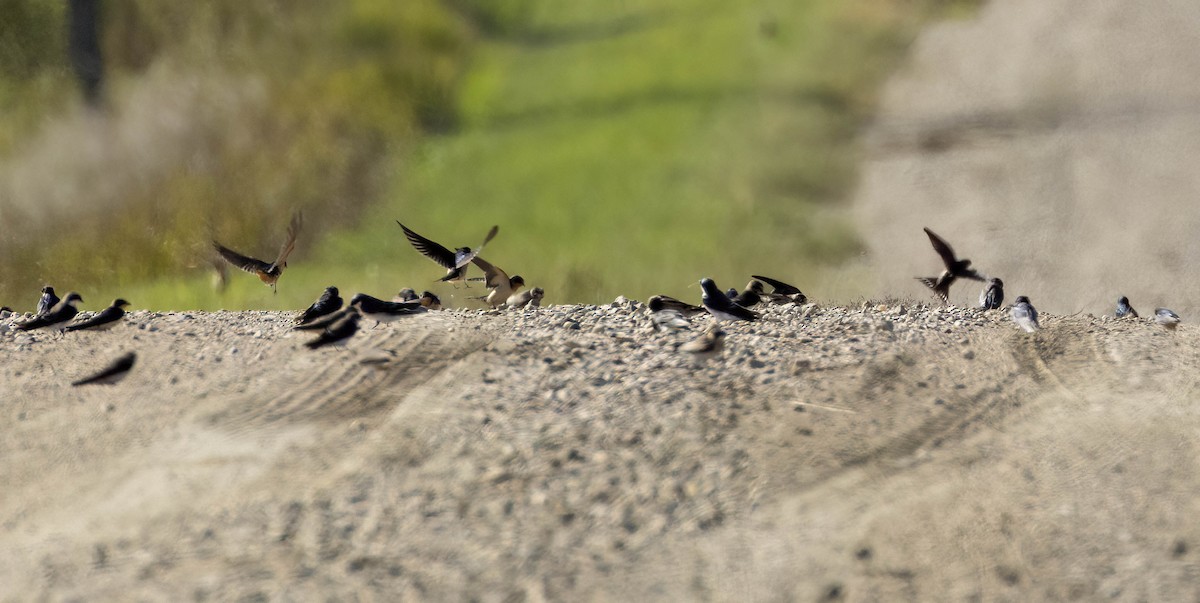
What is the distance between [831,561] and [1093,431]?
190 centimetres

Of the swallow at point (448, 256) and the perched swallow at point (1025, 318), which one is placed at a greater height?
the swallow at point (448, 256)

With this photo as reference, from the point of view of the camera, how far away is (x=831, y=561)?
4.39m

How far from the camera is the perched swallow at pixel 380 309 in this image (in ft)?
22.4

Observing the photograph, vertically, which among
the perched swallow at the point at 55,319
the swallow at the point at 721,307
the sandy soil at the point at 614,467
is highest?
the perched swallow at the point at 55,319

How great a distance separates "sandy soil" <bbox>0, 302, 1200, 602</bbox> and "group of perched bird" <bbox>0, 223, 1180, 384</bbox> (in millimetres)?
165

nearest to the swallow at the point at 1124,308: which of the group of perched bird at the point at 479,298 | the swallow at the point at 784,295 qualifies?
the group of perched bird at the point at 479,298

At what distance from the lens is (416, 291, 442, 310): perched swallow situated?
26.7 feet

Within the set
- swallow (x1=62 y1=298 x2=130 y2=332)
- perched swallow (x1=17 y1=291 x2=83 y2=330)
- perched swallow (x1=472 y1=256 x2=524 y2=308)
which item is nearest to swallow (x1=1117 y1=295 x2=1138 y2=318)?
perched swallow (x1=472 y1=256 x2=524 y2=308)

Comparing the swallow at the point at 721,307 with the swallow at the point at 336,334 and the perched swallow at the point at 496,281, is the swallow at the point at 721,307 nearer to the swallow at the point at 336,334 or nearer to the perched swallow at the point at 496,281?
the perched swallow at the point at 496,281

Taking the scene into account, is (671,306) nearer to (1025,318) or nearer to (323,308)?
(1025,318)

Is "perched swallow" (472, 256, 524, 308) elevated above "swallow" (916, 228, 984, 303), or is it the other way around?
"perched swallow" (472, 256, 524, 308)

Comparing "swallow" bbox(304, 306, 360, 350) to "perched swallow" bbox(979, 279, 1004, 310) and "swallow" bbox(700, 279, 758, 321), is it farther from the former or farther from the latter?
"perched swallow" bbox(979, 279, 1004, 310)

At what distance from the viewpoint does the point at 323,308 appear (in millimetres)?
7398

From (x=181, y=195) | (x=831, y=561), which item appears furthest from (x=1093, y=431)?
(x=181, y=195)
